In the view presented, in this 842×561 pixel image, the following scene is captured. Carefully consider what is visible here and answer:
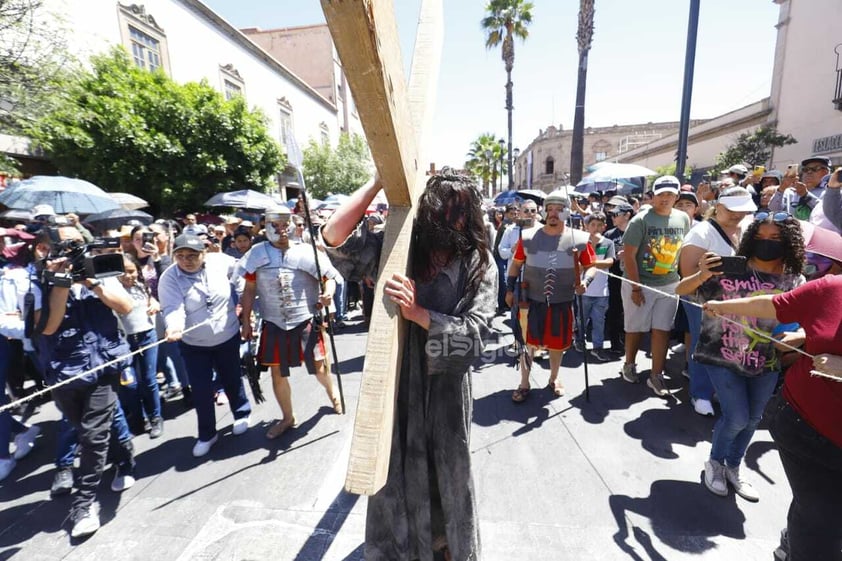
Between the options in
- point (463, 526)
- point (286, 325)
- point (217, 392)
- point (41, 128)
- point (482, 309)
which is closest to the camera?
point (482, 309)

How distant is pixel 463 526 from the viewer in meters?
1.86

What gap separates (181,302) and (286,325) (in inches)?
35.5

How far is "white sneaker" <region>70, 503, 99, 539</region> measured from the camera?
246cm

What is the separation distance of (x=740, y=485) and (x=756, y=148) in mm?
18914

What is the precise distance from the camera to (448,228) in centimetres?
160

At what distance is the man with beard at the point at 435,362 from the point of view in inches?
62.0

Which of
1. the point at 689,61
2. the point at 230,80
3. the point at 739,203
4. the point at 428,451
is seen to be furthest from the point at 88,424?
the point at 230,80

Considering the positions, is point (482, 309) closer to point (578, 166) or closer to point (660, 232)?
point (660, 232)

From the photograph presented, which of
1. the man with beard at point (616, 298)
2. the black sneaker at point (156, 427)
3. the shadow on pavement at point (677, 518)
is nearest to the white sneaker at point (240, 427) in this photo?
the black sneaker at point (156, 427)

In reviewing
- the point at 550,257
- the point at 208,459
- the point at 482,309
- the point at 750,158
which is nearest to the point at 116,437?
the point at 208,459

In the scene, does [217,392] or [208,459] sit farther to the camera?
[217,392]

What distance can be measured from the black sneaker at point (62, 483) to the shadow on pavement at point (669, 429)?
445cm

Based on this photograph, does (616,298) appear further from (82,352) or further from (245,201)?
(245,201)

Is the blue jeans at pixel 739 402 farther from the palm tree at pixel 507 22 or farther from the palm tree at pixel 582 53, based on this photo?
the palm tree at pixel 507 22
